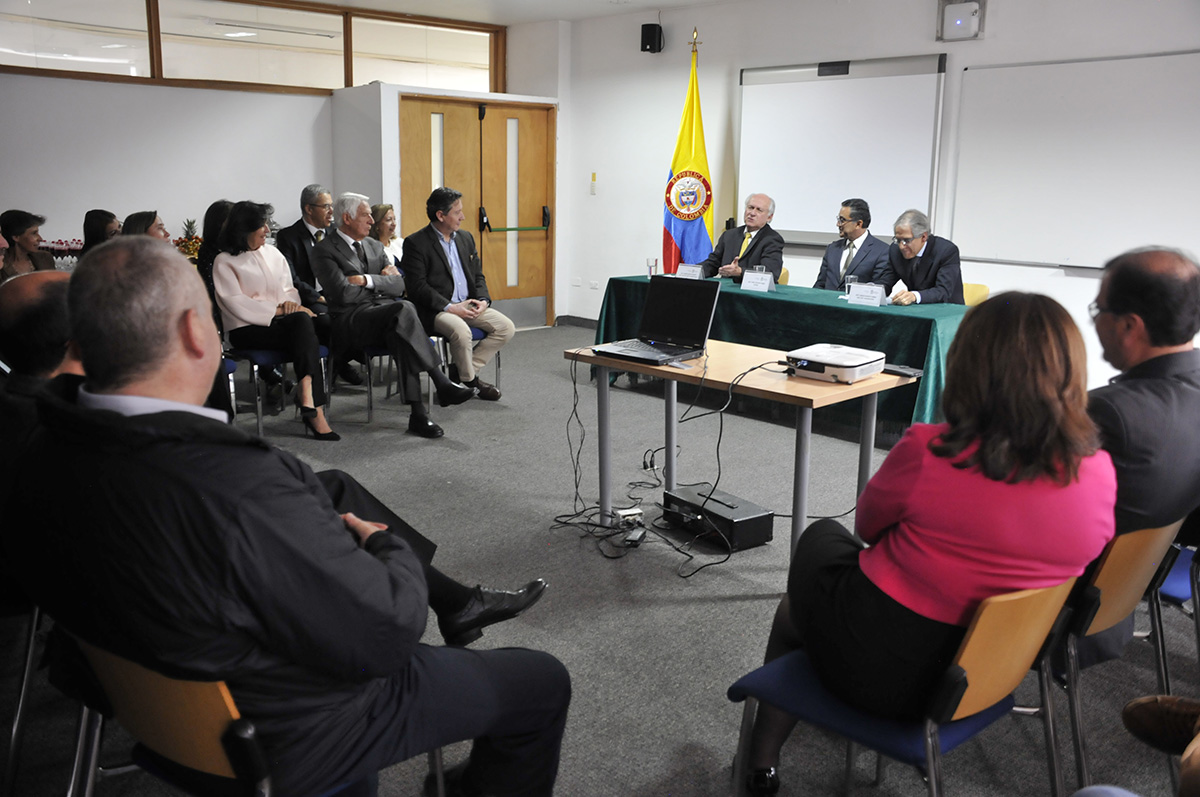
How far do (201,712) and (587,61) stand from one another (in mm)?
7861

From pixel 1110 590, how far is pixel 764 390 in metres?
1.21

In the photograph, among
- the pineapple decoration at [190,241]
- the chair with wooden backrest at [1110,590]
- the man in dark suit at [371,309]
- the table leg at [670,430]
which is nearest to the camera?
the chair with wooden backrest at [1110,590]

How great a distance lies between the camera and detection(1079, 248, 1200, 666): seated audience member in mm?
1780

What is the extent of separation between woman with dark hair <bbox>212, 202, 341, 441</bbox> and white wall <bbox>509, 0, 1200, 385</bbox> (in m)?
3.93

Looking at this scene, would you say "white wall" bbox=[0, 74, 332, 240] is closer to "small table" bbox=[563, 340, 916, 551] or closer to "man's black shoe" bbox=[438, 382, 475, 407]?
"man's black shoe" bbox=[438, 382, 475, 407]

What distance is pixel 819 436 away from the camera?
4.88 meters

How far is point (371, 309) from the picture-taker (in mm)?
4930

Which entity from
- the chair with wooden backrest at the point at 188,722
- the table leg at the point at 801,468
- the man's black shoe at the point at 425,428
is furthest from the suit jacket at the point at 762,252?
the chair with wooden backrest at the point at 188,722

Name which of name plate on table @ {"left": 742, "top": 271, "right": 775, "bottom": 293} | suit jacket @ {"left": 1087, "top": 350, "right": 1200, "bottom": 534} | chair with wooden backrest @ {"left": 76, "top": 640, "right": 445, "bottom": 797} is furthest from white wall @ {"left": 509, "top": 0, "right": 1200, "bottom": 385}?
chair with wooden backrest @ {"left": 76, "top": 640, "right": 445, "bottom": 797}

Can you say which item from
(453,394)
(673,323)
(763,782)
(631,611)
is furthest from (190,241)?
(763,782)

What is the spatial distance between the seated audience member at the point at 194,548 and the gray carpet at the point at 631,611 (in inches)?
30.4

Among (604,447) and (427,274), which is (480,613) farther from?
(427,274)

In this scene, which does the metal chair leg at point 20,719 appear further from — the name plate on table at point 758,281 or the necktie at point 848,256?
the necktie at point 848,256

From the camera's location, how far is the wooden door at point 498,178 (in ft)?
25.2
